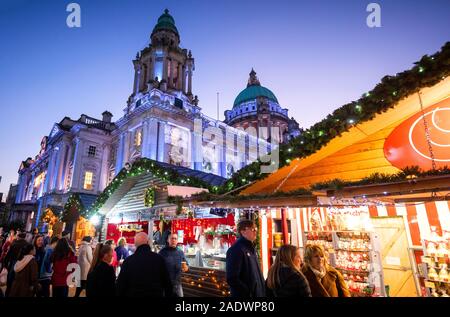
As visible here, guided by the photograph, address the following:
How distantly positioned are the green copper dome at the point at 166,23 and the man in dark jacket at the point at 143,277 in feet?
142

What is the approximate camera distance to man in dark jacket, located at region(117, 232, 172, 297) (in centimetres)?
336

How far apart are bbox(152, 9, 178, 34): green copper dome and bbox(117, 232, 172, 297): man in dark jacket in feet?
142

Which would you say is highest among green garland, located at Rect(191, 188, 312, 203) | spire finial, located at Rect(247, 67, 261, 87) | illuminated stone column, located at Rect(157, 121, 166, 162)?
spire finial, located at Rect(247, 67, 261, 87)

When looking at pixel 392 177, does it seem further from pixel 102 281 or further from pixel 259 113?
pixel 259 113

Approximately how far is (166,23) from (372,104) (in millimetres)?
44097

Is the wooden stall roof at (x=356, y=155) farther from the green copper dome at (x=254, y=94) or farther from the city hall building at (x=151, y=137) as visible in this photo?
the green copper dome at (x=254, y=94)

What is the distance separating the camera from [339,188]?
4.52 m

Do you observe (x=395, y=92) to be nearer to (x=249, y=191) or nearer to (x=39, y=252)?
(x=249, y=191)

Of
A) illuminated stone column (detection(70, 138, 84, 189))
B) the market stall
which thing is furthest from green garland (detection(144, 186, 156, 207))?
illuminated stone column (detection(70, 138, 84, 189))

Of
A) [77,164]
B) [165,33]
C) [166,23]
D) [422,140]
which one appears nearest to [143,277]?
[422,140]

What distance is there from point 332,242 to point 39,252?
8566 millimetres

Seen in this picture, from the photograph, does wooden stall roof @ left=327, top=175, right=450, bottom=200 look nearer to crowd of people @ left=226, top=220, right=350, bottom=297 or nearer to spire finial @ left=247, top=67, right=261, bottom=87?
crowd of people @ left=226, top=220, right=350, bottom=297
